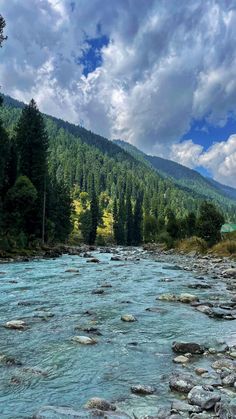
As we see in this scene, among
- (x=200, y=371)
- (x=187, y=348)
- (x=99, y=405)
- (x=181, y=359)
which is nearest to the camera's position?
(x=99, y=405)

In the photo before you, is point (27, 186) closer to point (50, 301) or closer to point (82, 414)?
point (50, 301)

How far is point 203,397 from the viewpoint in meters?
7.12

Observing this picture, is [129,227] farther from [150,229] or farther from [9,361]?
[9,361]

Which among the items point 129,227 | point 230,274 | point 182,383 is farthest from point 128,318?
point 129,227

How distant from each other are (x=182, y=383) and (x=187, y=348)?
2580 mm

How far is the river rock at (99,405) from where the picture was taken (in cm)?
682

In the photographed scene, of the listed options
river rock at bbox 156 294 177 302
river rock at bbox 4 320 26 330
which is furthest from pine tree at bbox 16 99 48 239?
river rock at bbox 4 320 26 330

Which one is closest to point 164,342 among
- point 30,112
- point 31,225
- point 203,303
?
point 203,303

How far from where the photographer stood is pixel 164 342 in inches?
441

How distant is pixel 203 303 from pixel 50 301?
22.4ft

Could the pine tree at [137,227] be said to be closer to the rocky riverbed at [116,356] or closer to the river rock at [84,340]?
the rocky riverbed at [116,356]

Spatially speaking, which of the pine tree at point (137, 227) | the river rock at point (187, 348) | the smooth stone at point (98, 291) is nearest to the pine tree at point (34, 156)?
the smooth stone at point (98, 291)

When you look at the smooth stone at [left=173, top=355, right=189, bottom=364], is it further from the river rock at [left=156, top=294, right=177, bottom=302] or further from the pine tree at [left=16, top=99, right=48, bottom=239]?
the pine tree at [left=16, top=99, right=48, bottom=239]

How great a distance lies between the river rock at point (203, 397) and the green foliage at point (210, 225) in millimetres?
52595
